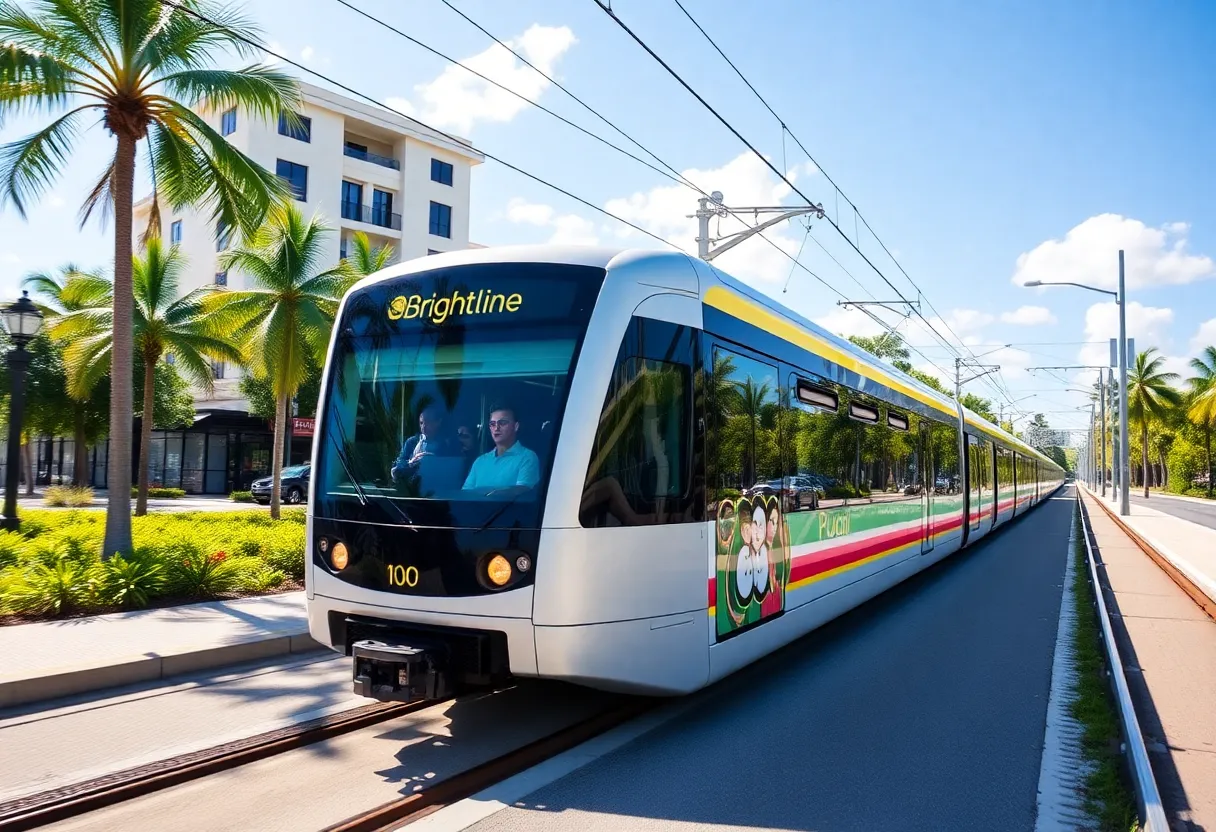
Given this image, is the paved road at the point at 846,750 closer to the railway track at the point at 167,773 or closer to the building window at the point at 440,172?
the railway track at the point at 167,773

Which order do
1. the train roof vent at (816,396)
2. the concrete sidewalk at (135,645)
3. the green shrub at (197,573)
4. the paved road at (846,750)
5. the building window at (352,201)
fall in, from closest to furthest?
the paved road at (846,750)
the concrete sidewalk at (135,645)
the train roof vent at (816,396)
the green shrub at (197,573)
the building window at (352,201)

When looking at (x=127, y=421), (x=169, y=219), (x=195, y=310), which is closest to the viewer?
(x=127, y=421)

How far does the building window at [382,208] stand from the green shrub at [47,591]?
37115mm

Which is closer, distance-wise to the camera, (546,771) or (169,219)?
(546,771)

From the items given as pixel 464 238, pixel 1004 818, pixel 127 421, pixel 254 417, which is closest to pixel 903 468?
pixel 1004 818

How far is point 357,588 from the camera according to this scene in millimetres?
5648

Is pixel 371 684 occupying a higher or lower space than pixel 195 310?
lower

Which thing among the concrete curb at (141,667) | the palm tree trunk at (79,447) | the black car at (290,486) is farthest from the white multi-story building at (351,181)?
the concrete curb at (141,667)

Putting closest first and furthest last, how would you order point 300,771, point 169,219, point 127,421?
1. point 300,771
2. point 127,421
3. point 169,219

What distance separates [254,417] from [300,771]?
3854 cm

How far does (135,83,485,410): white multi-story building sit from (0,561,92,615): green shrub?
3178cm

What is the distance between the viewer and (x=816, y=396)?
8.76m

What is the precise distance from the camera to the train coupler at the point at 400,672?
512 centimetres

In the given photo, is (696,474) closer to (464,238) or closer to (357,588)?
(357,588)
